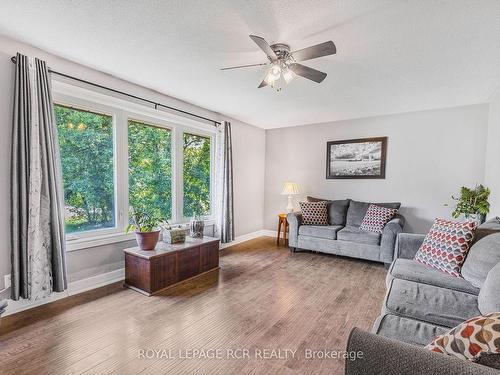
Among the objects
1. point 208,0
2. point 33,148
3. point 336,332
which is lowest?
point 336,332

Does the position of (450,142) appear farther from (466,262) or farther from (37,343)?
(37,343)

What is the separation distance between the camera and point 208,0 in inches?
65.5

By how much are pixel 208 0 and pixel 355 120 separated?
12.4 ft

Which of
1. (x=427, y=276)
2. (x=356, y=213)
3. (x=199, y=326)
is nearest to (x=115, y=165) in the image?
→ (x=199, y=326)

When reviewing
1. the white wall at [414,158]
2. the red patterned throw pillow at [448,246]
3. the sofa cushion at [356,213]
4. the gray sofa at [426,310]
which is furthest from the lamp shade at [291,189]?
the red patterned throw pillow at [448,246]

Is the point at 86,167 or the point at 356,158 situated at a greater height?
the point at 356,158

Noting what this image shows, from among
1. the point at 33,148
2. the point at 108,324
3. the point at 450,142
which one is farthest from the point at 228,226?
the point at 450,142

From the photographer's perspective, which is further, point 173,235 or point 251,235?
point 251,235

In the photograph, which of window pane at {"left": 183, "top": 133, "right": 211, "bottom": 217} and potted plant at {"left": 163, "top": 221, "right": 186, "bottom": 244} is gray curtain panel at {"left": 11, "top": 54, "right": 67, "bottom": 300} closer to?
potted plant at {"left": 163, "top": 221, "right": 186, "bottom": 244}

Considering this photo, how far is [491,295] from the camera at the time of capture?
1351mm

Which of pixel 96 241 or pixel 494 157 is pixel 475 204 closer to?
pixel 494 157

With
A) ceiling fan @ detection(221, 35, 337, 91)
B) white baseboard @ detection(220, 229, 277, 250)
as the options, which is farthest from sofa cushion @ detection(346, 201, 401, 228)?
ceiling fan @ detection(221, 35, 337, 91)

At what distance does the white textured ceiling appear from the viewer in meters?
1.74

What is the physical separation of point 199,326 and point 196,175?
259 cm
